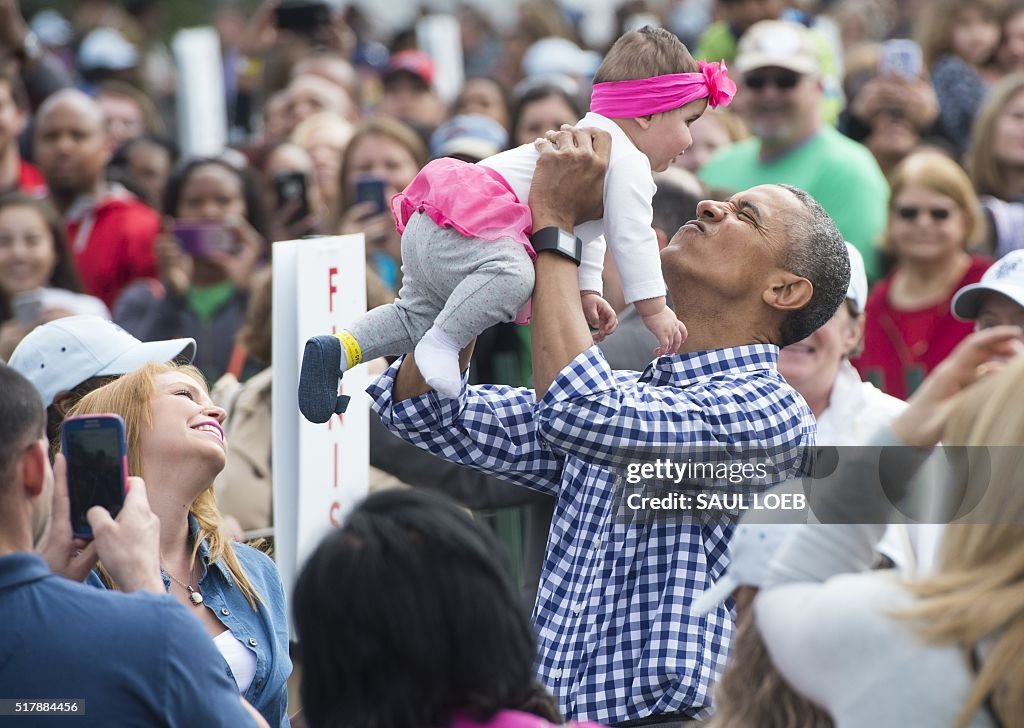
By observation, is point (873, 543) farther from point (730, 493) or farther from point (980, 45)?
point (980, 45)

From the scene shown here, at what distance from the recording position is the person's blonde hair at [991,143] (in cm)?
717

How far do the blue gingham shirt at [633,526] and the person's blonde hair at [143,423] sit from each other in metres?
0.55

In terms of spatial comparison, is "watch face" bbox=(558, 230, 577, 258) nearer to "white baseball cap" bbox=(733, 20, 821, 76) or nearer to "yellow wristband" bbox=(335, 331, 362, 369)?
"yellow wristband" bbox=(335, 331, 362, 369)

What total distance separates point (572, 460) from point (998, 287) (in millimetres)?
1454

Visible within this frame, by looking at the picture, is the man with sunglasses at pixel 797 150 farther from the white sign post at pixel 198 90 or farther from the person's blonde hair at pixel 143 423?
the white sign post at pixel 198 90

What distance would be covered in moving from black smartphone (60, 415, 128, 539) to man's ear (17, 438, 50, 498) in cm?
13

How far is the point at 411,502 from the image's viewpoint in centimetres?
245

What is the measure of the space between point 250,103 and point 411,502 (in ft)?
35.1

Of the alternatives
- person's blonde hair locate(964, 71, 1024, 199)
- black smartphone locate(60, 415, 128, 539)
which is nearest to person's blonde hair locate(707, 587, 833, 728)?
black smartphone locate(60, 415, 128, 539)

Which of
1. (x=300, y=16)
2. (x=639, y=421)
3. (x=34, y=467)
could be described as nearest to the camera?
(x=34, y=467)

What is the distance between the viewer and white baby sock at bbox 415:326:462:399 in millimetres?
3342

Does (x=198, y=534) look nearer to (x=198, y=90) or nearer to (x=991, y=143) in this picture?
(x=991, y=143)

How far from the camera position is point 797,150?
23.4 ft

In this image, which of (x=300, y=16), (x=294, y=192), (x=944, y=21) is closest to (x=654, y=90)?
(x=294, y=192)
